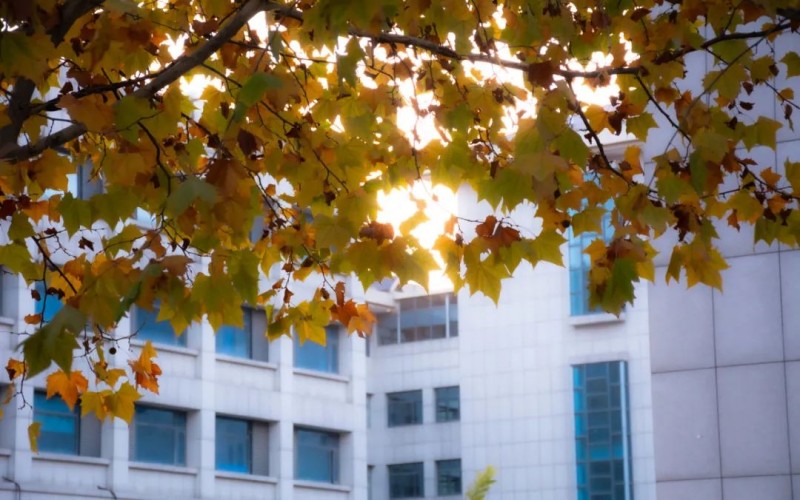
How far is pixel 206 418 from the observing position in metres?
33.7

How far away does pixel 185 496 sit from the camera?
32.8 metres

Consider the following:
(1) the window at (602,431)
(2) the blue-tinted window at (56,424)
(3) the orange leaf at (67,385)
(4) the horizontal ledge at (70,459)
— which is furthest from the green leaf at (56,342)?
(1) the window at (602,431)

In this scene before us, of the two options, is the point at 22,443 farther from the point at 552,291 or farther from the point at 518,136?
the point at 552,291

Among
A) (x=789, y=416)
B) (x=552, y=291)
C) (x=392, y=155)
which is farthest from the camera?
(x=552, y=291)

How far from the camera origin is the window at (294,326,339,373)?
3800 centimetres

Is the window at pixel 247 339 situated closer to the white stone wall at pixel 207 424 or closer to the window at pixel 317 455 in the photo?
the white stone wall at pixel 207 424

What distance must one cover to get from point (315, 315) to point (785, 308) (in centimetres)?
788

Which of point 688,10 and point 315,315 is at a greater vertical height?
point 688,10

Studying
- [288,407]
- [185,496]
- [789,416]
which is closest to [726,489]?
[789,416]

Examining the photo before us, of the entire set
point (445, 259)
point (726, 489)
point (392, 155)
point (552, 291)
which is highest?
point (552, 291)

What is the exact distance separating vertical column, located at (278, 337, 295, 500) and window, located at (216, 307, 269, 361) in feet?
1.36

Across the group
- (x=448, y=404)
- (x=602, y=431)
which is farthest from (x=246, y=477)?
(x=448, y=404)

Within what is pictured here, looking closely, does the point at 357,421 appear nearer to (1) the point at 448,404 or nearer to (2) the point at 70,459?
(2) the point at 70,459

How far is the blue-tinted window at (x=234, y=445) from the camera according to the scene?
1363 inches
